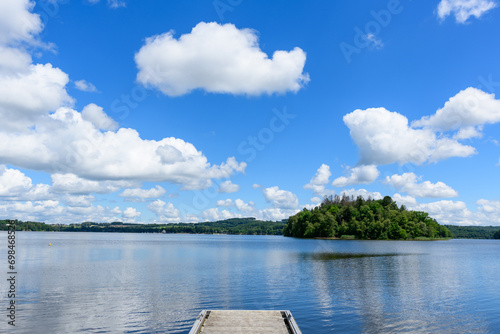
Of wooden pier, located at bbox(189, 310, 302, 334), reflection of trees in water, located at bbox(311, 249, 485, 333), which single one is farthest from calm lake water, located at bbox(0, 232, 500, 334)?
wooden pier, located at bbox(189, 310, 302, 334)

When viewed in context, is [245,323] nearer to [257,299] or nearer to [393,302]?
[257,299]

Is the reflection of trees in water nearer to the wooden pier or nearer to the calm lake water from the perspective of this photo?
the calm lake water

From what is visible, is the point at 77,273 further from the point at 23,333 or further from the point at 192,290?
the point at 23,333

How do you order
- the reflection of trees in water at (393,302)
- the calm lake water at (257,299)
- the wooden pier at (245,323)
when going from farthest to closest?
the reflection of trees in water at (393,302), the calm lake water at (257,299), the wooden pier at (245,323)

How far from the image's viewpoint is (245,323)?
2000 cm

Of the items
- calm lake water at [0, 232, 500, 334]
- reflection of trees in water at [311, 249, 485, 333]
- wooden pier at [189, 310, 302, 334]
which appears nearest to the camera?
wooden pier at [189, 310, 302, 334]

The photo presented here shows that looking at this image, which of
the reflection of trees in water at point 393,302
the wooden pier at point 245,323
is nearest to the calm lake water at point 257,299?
the reflection of trees in water at point 393,302

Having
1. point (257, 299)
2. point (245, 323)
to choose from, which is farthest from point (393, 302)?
A: point (245, 323)

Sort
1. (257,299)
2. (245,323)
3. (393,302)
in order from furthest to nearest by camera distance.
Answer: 1. (257,299)
2. (393,302)
3. (245,323)

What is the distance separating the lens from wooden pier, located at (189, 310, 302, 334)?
61.0 feet

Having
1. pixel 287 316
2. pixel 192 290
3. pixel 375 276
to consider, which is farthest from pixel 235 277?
pixel 287 316

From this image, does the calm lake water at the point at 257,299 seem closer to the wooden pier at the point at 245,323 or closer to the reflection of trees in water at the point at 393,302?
the reflection of trees in water at the point at 393,302

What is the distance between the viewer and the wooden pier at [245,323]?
61.0 ft

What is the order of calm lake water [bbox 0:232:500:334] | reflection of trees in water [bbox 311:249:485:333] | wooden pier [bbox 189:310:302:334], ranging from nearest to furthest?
wooden pier [bbox 189:310:302:334] → calm lake water [bbox 0:232:500:334] → reflection of trees in water [bbox 311:249:485:333]
